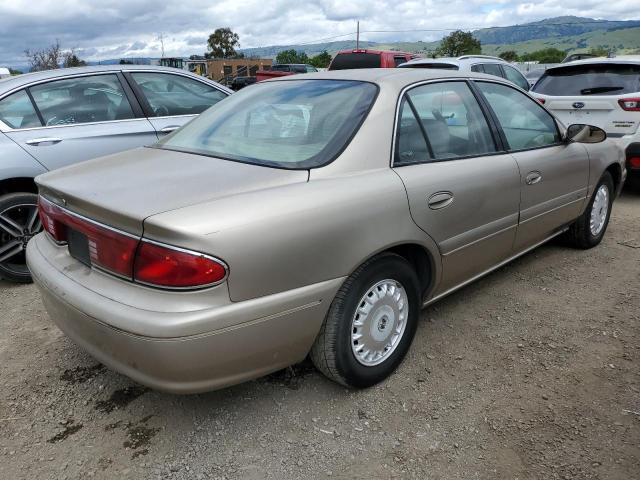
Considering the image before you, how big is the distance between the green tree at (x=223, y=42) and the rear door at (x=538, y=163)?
6255cm

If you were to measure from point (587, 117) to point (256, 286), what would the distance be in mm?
5588

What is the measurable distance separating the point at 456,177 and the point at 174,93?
3.01 m

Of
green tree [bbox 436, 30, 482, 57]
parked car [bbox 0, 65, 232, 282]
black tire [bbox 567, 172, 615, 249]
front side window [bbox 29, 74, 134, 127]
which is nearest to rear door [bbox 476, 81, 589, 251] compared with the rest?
black tire [bbox 567, 172, 615, 249]

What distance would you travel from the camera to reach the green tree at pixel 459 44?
141 ft

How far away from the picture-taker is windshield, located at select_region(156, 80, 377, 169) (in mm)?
2475

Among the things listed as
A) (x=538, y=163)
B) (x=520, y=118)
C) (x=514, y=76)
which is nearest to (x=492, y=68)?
(x=514, y=76)

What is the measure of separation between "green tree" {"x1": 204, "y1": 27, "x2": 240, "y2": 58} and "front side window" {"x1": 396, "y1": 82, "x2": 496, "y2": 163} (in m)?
63.0

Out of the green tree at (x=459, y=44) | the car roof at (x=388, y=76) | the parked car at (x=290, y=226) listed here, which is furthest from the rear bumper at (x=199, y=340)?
the green tree at (x=459, y=44)

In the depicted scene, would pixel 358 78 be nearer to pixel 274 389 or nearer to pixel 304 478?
pixel 274 389

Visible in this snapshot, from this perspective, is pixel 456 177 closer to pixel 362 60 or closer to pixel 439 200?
pixel 439 200

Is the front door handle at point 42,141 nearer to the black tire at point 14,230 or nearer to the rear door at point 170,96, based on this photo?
the black tire at point 14,230

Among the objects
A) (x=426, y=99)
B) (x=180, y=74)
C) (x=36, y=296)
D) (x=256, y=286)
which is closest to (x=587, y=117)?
(x=426, y=99)

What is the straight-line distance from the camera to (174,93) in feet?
15.6

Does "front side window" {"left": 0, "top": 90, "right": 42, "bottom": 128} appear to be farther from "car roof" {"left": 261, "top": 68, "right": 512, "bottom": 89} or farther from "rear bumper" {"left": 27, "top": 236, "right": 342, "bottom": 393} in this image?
"rear bumper" {"left": 27, "top": 236, "right": 342, "bottom": 393}
